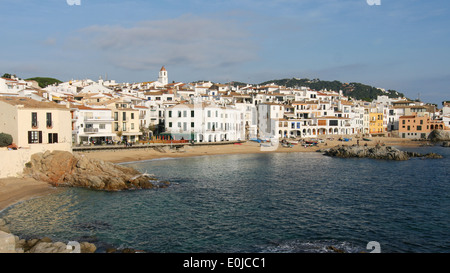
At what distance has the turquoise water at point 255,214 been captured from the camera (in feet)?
63.3

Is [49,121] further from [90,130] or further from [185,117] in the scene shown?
[185,117]

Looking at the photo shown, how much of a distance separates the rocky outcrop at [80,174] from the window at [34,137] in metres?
2.36

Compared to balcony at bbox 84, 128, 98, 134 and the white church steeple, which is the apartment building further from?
the white church steeple

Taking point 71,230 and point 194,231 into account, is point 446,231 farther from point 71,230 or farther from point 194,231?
point 71,230

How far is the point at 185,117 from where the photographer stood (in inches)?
2795

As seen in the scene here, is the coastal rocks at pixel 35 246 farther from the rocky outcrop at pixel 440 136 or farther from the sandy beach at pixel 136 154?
the rocky outcrop at pixel 440 136

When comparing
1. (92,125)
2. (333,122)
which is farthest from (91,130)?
(333,122)

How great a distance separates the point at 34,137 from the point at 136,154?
1918 cm

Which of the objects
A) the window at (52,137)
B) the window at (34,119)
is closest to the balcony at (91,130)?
the window at (52,137)

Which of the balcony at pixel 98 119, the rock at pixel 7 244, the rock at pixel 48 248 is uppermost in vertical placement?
the balcony at pixel 98 119

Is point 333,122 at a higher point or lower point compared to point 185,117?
lower

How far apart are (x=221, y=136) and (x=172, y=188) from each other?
41.5m

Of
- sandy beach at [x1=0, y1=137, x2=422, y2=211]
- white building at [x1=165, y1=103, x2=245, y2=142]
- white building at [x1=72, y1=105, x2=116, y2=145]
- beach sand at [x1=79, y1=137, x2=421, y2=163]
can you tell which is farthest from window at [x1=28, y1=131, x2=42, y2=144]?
white building at [x1=165, y1=103, x2=245, y2=142]
